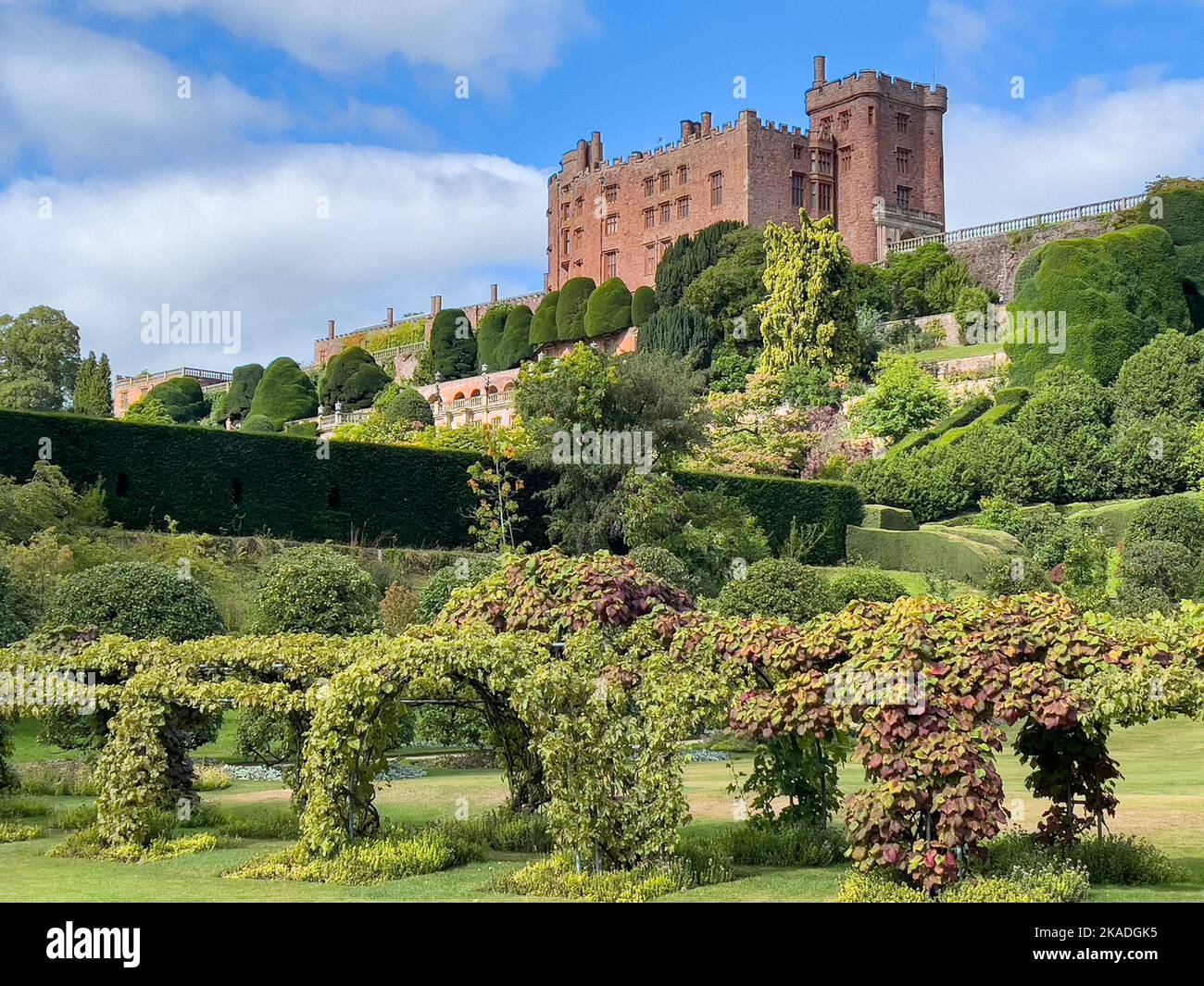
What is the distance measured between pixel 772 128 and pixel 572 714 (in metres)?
56.1

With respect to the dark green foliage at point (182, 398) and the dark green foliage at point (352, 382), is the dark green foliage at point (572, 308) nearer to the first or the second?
the dark green foliage at point (352, 382)

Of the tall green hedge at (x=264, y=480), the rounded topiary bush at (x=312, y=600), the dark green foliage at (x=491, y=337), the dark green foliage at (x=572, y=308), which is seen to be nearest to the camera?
the rounded topiary bush at (x=312, y=600)

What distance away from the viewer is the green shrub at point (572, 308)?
6228 centimetres

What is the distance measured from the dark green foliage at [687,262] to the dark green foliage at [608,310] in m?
2.37

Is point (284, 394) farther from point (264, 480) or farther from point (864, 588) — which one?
point (864, 588)

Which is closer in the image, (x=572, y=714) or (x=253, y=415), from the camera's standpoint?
(x=572, y=714)

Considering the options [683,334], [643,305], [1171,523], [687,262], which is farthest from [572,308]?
[1171,523]

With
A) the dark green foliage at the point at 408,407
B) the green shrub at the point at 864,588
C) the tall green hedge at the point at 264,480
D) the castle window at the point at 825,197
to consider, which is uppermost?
the castle window at the point at 825,197

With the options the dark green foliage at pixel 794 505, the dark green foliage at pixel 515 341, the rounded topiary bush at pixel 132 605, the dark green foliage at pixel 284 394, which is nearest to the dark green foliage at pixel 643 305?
the dark green foliage at pixel 515 341

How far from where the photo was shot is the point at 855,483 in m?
35.6

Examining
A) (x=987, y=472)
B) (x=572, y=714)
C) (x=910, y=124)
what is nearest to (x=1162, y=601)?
(x=987, y=472)

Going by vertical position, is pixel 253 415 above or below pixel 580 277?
below
